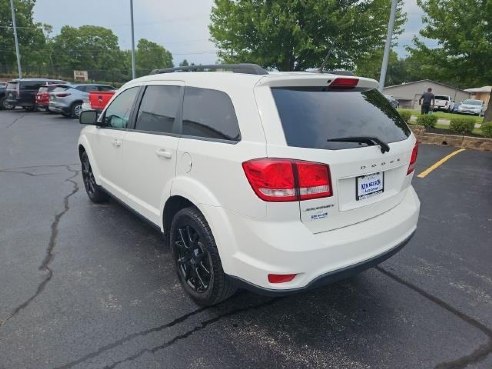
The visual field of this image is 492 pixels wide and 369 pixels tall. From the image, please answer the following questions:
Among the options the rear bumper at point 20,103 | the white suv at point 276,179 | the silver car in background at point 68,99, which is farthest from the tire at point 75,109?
the white suv at point 276,179

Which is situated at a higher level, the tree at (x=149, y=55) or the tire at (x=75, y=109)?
the tree at (x=149, y=55)

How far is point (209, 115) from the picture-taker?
266 centimetres

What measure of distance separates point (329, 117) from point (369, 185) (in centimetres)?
54

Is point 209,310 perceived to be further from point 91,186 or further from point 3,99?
point 3,99

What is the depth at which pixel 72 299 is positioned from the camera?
286cm

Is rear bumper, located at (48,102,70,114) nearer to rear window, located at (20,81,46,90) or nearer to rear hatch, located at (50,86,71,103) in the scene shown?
rear hatch, located at (50,86,71,103)

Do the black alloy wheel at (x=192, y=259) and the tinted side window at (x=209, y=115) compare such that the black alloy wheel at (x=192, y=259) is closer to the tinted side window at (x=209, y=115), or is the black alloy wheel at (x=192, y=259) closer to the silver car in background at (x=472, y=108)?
the tinted side window at (x=209, y=115)

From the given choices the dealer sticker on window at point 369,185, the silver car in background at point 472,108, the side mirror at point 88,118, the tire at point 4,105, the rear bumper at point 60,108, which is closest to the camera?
the dealer sticker on window at point 369,185

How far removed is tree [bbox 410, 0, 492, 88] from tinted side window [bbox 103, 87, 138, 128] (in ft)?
35.4

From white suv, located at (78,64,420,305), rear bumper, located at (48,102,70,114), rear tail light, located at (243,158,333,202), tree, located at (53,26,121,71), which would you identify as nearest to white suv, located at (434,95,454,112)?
rear bumper, located at (48,102,70,114)

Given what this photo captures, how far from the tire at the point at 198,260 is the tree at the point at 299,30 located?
1321 centimetres

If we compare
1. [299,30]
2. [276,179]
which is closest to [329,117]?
[276,179]

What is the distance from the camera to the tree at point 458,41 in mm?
10773

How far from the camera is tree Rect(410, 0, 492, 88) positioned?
1077cm
